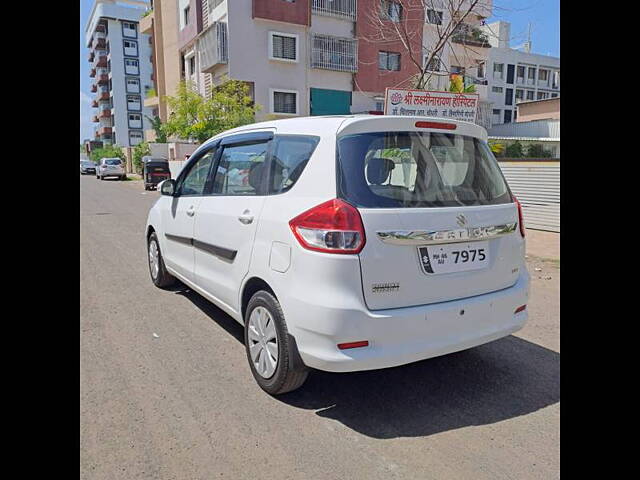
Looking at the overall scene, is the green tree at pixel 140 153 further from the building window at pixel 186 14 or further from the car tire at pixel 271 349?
the car tire at pixel 271 349

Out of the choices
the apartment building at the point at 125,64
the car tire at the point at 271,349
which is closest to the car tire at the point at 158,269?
the car tire at the point at 271,349

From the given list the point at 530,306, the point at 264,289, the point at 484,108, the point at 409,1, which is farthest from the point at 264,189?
the point at 484,108

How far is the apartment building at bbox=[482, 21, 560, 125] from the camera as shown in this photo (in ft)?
149

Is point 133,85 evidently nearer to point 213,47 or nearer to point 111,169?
point 111,169

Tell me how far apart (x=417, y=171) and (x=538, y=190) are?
7.85m

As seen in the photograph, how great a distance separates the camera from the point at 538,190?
9.87 m

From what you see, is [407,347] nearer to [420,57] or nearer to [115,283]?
[115,283]

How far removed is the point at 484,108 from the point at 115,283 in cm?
3528

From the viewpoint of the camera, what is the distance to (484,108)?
3609cm

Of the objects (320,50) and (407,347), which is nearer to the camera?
(407,347)

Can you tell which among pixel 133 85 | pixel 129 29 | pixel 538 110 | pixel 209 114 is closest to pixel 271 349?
pixel 209 114

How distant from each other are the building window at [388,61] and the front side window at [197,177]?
85.6 ft

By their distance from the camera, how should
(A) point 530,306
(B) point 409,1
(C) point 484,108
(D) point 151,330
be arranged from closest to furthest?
1. (D) point 151,330
2. (A) point 530,306
3. (B) point 409,1
4. (C) point 484,108

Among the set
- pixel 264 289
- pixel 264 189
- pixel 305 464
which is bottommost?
pixel 305 464
